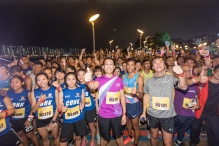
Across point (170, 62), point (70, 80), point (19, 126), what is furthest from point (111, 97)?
point (170, 62)

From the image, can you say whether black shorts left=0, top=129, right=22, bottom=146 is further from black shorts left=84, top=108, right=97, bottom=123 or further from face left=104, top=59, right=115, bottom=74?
face left=104, top=59, right=115, bottom=74

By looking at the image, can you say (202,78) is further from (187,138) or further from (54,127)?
(54,127)

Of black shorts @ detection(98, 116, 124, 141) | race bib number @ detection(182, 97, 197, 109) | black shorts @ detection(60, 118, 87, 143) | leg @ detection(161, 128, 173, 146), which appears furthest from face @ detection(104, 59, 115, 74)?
race bib number @ detection(182, 97, 197, 109)

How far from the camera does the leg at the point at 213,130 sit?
3624mm

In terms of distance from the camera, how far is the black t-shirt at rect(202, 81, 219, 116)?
3.64 metres

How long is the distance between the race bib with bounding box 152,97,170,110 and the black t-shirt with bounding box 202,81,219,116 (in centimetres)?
111

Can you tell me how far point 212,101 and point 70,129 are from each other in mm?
3667

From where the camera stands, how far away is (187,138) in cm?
484

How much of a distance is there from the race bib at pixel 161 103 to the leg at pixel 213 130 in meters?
1.25

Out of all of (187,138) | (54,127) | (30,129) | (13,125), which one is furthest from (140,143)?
(13,125)

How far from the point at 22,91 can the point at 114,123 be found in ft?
8.53

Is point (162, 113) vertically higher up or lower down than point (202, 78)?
lower down

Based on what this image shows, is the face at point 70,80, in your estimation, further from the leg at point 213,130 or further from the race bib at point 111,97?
the leg at point 213,130

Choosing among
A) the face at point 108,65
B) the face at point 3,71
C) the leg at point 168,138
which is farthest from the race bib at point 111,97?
the face at point 3,71
